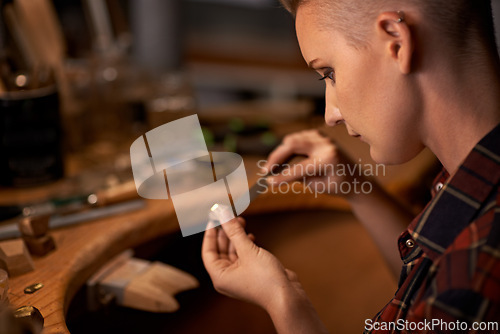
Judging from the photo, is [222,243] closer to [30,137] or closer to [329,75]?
[329,75]

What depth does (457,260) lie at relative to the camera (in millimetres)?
449

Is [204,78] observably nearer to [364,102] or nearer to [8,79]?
[8,79]

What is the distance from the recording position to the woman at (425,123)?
45 cm

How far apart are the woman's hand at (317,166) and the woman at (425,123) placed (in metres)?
0.17

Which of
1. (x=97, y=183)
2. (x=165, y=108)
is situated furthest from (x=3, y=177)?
(x=165, y=108)

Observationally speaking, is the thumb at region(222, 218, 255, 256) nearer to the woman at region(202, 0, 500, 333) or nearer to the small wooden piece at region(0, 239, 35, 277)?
the woman at region(202, 0, 500, 333)

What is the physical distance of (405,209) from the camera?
80 cm

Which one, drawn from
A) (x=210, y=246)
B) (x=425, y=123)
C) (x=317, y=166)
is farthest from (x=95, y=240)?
(x=425, y=123)

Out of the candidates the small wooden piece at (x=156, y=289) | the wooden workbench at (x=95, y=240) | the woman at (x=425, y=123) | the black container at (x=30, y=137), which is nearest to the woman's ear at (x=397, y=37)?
the woman at (x=425, y=123)

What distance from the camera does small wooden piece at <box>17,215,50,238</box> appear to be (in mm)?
696

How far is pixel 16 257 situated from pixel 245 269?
286 millimetres

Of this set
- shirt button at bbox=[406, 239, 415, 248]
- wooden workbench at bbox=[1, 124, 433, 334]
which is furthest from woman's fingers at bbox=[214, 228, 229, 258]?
shirt button at bbox=[406, 239, 415, 248]

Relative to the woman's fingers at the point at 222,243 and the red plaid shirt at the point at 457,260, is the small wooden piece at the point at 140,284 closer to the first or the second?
the woman's fingers at the point at 222,243

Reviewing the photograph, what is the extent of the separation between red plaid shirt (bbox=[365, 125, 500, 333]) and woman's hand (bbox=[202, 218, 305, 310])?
0.38 feet
